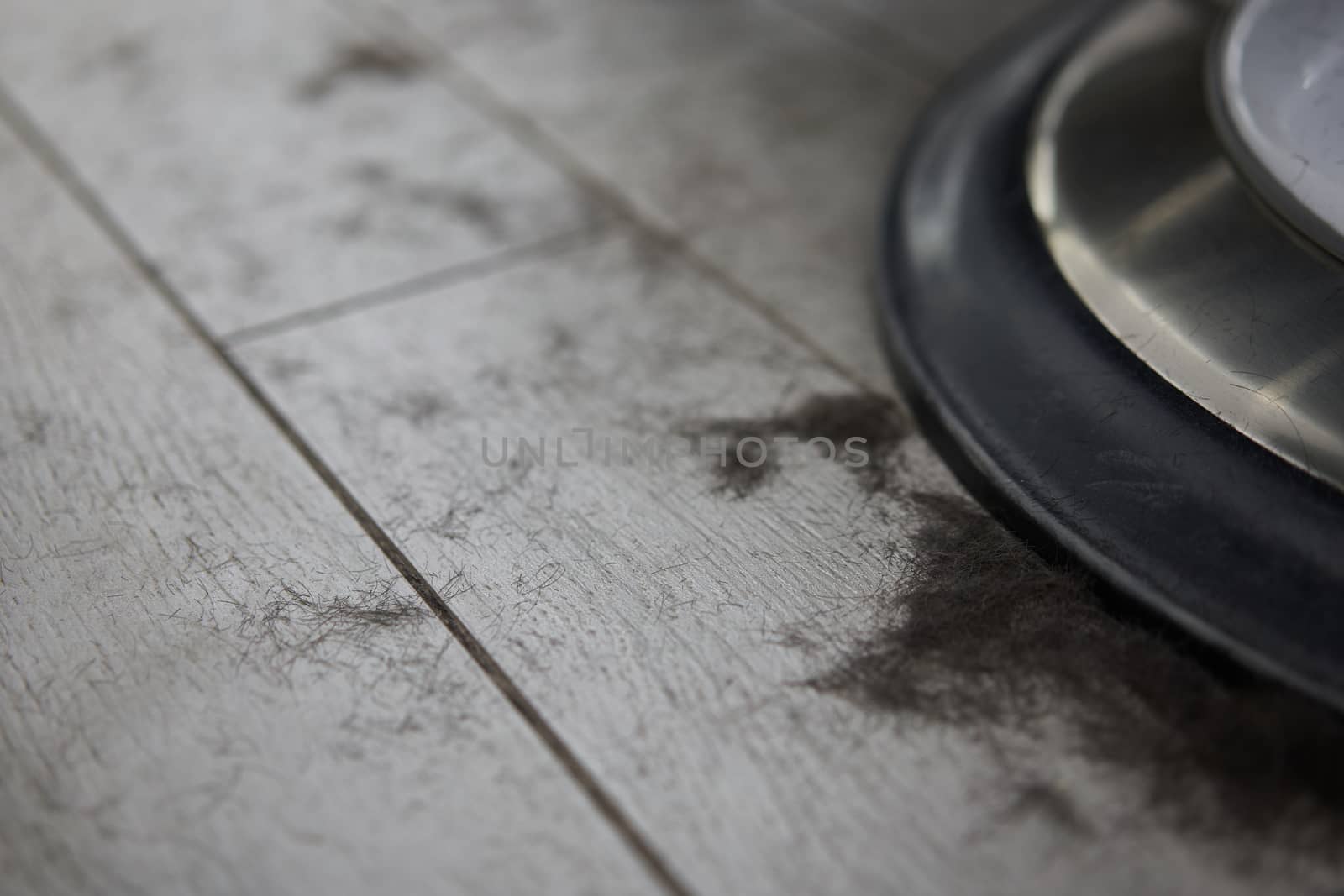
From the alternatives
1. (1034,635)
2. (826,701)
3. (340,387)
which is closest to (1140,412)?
(1034,635)

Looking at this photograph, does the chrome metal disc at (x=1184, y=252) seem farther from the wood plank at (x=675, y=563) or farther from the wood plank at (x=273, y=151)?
the wood plank at (x=273, y=151)

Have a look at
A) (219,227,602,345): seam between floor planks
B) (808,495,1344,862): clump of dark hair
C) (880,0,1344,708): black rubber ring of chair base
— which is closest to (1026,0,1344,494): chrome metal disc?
(880,0,1344,708): black rubber ring of chair base

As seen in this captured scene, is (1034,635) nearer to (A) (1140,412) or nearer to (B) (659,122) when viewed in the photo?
(A) (1140,412)

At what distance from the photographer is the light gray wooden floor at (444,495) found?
648mm

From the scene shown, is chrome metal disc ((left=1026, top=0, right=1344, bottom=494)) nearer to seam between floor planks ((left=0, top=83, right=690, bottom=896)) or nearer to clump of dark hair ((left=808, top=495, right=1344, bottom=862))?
clump of dark hair ((left=808, top=495, right=1344, bottom=862))

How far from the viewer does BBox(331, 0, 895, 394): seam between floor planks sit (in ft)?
3.53

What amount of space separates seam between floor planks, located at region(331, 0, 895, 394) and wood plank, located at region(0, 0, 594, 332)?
0.03 metres

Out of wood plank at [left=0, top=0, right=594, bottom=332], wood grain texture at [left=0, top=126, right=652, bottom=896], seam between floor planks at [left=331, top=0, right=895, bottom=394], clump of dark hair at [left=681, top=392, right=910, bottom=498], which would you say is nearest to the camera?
wood grain texture at [left=0, top=126, right=652, bottom=896]

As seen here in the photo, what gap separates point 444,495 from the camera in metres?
0.89

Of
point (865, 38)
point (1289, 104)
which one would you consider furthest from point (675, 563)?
point (865, 38)

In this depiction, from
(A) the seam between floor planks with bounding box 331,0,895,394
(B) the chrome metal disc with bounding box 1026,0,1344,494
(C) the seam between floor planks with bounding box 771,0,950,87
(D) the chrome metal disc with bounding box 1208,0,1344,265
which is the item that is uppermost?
(D) the chrome metal disc with bounding box 1208,0,1344,265

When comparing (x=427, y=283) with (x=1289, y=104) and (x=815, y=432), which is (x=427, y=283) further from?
(x=1289, y=104)

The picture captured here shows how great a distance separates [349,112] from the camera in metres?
1.45

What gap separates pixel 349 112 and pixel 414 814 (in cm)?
106
